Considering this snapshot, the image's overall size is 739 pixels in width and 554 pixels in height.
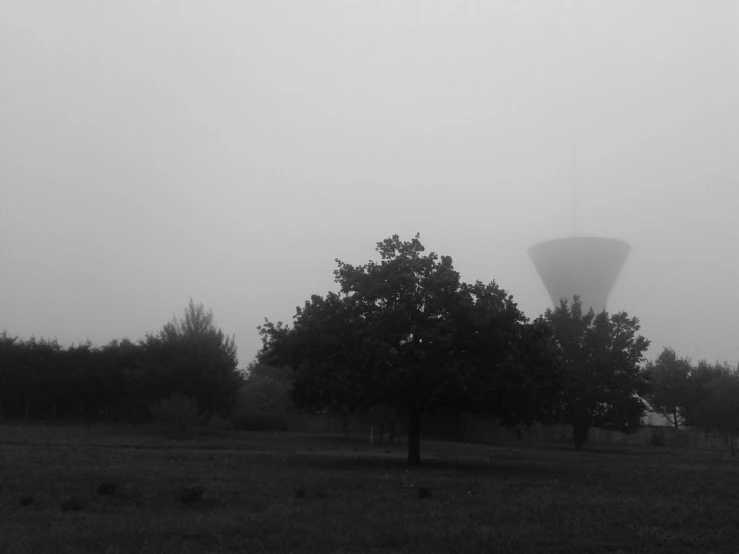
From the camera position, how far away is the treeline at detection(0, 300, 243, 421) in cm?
5838

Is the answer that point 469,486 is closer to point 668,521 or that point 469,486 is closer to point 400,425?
point 668,521

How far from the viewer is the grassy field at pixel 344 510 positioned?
37.9ft

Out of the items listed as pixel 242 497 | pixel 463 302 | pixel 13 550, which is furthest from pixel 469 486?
pixel 13 550

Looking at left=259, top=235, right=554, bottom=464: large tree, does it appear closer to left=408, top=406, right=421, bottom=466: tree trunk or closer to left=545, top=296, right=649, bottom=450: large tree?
left=408, top=406, right=421, bottom=466: tree trunk

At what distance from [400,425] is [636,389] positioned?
61.4ft

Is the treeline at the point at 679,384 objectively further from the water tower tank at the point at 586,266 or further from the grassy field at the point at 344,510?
the grassy field at the point at 344,510

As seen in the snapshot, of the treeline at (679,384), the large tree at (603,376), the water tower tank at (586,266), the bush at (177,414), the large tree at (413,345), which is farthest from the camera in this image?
the water tower tank at (586,266)

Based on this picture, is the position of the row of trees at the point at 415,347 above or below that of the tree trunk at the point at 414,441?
above

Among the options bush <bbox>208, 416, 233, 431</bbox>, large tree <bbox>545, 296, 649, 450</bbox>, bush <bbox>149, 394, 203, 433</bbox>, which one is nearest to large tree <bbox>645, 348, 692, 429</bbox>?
large tree <bbox>545, 296, 649, 450</bbox>

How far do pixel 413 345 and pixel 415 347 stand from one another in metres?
0.11

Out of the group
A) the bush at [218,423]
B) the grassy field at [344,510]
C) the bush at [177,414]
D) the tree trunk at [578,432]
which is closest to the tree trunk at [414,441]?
the grassy field at [344,510]

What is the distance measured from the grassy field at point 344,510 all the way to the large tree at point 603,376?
32585mm

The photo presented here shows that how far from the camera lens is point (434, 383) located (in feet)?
88.8

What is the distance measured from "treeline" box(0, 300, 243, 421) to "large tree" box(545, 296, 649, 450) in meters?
26.6
